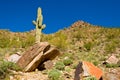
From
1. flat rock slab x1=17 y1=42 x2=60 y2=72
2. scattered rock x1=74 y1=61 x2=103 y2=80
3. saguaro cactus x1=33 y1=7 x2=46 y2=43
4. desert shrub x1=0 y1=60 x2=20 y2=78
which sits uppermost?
saguaro cactus x1=33 y1=7 x2=46 y2=43

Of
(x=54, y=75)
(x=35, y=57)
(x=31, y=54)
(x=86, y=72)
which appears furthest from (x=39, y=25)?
(x=86, y=72)

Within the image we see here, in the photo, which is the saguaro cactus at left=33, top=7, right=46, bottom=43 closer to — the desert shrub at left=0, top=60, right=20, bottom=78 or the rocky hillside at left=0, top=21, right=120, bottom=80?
the rocky hillside at left=0, top=21, right=120, bottom=80

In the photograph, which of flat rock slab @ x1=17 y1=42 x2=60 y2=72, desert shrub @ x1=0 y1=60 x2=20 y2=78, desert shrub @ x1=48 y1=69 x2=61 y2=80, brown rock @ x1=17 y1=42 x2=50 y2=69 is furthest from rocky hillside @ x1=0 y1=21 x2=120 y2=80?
desert shrub @ x1=0 y1=60 x2=20 y2=78

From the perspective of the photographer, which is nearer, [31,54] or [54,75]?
[54,75]

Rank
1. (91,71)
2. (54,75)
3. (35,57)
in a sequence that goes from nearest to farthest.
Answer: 1. (91,71)
2. (54,75)
3. (35,57)

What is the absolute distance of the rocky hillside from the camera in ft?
54.7

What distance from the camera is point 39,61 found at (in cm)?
1642

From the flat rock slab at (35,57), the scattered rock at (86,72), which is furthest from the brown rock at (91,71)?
the flat rock slab at (35,57)

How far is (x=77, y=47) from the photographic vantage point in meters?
26.5

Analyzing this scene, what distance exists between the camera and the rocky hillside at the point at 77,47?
1667 centimetres

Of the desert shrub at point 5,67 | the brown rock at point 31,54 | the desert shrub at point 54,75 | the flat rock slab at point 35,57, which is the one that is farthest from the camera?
the brown rock at point 31,54

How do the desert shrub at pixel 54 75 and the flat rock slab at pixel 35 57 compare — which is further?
the flat rock slab at pixel 35 57

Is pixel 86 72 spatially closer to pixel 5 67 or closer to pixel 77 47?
pixel 5 67

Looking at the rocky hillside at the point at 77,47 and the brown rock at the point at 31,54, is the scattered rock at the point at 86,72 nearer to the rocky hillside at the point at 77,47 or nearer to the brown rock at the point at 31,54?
the rocky hillside at the point at 77,47
